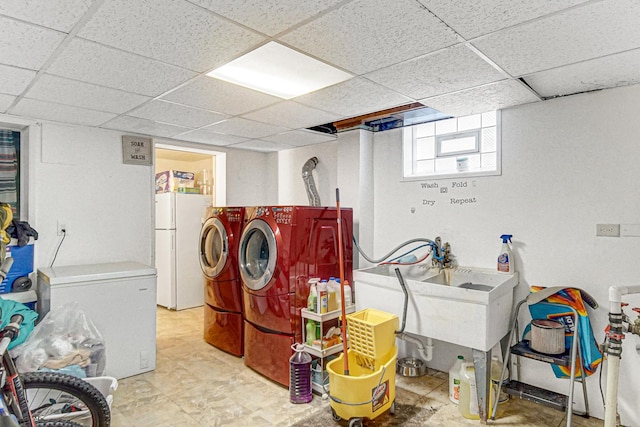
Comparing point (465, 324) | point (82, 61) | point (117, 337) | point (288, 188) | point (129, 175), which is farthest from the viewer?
point (288, 188)

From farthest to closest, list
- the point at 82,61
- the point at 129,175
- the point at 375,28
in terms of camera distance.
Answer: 1. the point at 129,175
2. the point at 82,61
3. the point at 375,28

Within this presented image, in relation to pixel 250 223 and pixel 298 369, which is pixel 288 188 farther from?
pixel 298 369

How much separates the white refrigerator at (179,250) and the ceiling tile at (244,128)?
1.70m

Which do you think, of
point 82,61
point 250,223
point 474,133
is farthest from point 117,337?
point 474,133

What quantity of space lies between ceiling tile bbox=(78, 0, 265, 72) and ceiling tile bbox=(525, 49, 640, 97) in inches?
68.5

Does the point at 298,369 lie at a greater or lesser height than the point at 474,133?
lesser

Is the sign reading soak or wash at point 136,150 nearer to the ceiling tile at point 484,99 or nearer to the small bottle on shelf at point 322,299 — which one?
the small bottle on shelf at point 322,299

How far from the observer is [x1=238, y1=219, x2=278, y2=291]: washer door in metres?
3.04

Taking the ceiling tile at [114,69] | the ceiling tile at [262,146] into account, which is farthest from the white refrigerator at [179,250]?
the ceiling tile at [114,69]

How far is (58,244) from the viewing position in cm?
334

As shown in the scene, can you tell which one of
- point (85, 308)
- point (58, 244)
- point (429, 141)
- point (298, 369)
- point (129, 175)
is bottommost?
point (298, 369)

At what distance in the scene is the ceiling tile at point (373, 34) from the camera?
1492 millimetres

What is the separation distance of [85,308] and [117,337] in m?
0.35

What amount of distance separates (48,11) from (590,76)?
2.80 m
